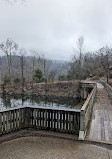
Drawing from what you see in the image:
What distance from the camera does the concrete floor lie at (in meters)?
3.43

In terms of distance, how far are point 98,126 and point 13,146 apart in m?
3.40

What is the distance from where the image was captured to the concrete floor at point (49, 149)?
3.43m

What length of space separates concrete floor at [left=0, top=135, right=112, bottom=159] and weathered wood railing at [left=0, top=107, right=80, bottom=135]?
503 millimetres

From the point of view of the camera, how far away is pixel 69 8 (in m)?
13.9

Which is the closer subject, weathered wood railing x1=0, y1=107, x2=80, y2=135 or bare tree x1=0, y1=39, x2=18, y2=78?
weathered wood railing x1=0, y1=107, x2=80, y2=135

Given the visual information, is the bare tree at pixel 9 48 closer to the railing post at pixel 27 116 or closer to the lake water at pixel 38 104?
the lake water at pixel 38 104

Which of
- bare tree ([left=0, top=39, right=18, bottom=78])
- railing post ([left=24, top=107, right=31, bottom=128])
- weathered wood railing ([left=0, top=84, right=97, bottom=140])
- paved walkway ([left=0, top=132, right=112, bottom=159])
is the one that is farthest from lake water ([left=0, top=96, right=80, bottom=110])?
bare tree ([left=0, top=39, right=18, bottom=78])

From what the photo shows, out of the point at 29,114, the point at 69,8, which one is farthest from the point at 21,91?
the point at 29,114

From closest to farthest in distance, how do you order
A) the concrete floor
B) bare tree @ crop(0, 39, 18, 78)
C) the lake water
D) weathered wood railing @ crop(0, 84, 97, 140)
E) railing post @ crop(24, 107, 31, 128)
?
the concrete floor → weathered wood railing @ crop(0, 84, 97, 140) → railing post @ crop(24, 107, 31, 128) → the lake water → bare tree @ crop(0, 39, 18, 78)

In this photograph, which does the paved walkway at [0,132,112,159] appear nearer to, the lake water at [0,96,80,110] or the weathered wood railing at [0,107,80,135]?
the weathered wood railing at [0,107,80,135]

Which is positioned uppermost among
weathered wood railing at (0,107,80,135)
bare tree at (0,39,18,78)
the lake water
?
bare tree at (0,39,18,78)

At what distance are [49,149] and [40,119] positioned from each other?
132 cm

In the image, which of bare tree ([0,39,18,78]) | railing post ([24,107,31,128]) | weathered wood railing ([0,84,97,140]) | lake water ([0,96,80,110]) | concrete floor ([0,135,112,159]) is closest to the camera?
concrete floor ([0,135,112,159])

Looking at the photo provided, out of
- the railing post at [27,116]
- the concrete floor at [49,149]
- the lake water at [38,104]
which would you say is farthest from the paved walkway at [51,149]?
the lake water at [38,104]
